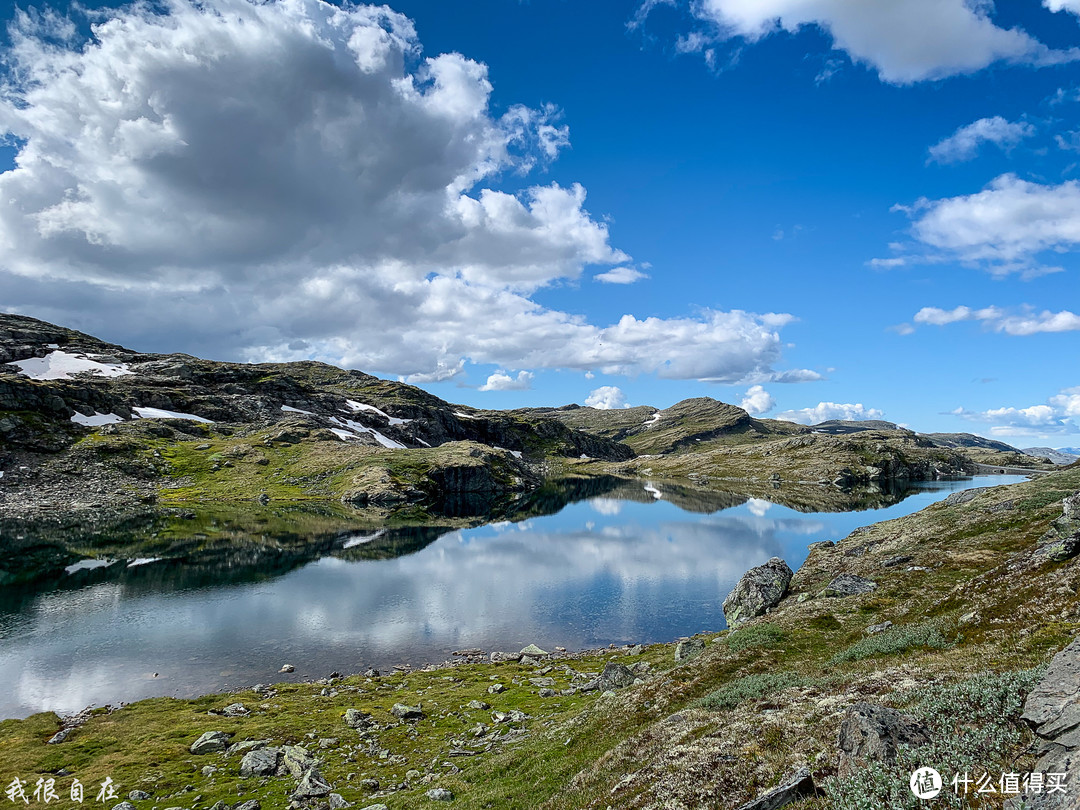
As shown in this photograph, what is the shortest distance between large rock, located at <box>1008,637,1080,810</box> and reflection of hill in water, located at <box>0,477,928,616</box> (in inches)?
3423

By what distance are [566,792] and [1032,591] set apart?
Answer: 23.9 metres

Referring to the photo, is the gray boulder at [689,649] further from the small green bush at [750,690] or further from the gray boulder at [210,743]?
the gray boulder at [210,743]

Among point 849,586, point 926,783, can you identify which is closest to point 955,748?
A: point 926,783

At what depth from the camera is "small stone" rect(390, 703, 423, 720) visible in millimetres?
36875

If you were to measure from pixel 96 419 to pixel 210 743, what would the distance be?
202m

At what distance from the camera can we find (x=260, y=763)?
30.0 meters

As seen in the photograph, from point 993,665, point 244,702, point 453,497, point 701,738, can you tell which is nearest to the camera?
point 993,665

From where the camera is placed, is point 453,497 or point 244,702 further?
point 453,497

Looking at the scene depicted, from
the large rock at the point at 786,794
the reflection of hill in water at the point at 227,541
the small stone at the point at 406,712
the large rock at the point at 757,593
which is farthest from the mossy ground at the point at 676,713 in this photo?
the reflection of hill in water at the point at 227,541

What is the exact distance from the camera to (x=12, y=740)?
34438 millimetres

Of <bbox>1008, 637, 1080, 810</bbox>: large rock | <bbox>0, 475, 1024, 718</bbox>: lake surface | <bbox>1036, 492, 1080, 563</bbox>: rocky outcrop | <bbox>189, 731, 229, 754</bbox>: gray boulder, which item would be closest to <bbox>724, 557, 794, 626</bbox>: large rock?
<bbox>0, 475, 1024, 718</bbox>: lake surface

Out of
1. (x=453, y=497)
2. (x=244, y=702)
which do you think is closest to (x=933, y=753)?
(x=244, y=702)

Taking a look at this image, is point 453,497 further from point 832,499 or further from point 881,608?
point 881,608

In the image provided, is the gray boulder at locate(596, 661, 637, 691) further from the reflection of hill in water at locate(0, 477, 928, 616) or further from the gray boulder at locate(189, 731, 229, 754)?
the reflection of hill in water at locate(0, 477, 928, 616)
